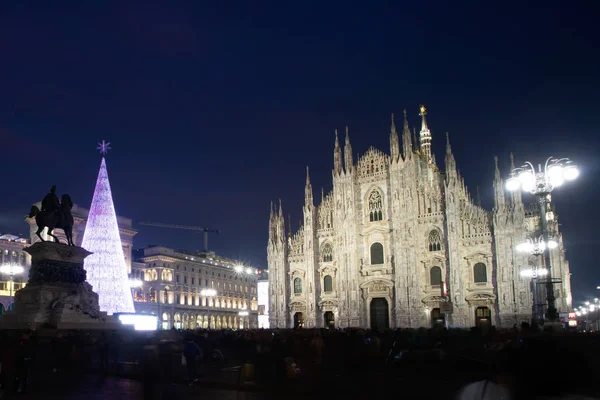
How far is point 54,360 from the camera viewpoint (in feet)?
64.4

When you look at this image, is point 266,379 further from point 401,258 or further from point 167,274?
point 167,274

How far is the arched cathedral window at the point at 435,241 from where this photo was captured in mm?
47125

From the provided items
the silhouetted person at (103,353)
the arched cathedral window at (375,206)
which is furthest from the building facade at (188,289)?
the silhouetted person at (103,353)

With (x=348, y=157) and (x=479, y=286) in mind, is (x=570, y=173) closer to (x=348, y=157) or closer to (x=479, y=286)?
(x=479, y=286)

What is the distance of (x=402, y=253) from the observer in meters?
47.8

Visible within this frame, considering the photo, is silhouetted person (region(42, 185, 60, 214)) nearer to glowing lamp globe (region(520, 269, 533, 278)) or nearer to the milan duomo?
the milan duomo

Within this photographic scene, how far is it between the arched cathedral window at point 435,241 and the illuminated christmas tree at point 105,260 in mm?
26479

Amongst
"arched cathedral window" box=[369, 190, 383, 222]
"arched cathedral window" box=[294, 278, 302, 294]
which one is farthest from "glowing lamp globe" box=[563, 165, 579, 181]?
"arched cathedral window" box=[294, 278, 302, 294]

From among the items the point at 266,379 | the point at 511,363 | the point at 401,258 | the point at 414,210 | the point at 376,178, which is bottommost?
the point at 266,379

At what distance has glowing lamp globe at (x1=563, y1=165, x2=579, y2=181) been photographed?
21.0 m

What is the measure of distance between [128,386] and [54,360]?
5.91 m

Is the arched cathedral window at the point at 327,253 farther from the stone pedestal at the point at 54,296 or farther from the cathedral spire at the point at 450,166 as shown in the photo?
the stone pedestal at the point at 54,296

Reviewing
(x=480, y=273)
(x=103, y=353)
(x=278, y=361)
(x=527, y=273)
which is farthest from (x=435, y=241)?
(x=103, y=353)

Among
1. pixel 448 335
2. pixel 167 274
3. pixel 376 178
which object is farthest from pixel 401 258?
pixel 167 274
